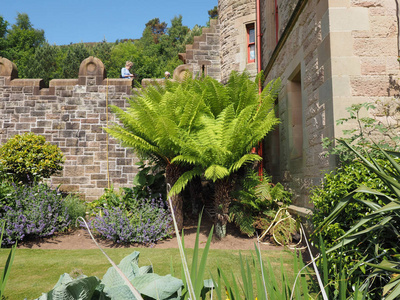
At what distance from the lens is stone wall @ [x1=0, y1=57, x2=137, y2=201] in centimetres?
977

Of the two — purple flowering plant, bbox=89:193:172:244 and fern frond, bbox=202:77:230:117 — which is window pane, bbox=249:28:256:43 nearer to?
fern frond, bbox=202:77:230:117

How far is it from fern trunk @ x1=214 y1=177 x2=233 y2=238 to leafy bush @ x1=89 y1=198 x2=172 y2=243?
3.15ft

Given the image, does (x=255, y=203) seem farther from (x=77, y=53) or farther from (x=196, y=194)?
(x=77, y=53)

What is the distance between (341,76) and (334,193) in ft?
4.94

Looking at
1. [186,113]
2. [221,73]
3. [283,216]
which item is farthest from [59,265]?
[221,73]

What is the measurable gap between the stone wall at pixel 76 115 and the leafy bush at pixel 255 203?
4.58 metres

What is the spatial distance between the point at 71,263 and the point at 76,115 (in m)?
6.19

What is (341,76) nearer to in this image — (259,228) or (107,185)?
(259,228)

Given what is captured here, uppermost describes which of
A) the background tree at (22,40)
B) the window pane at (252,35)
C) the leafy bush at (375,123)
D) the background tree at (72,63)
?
the background tree at (22,40)

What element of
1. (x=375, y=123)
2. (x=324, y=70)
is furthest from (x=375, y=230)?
(x=324, y=70)

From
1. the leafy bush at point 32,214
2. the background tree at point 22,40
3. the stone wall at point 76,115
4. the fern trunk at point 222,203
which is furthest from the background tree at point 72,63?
the fern trunk at point 222,203

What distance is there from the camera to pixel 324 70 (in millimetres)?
4117

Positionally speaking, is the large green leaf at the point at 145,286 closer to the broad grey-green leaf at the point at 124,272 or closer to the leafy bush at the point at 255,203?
the broad grey-green leaf at the point at 124,272

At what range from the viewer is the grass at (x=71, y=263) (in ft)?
12.2
